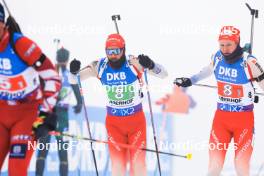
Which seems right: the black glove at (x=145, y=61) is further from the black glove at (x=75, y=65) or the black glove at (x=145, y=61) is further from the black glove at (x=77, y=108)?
the black glove at (x=77, y=108)

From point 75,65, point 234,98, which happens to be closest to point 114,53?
point 75,65

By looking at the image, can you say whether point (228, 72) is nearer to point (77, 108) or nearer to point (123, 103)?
point (123, 103)

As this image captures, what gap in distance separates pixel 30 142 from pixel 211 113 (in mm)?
2627

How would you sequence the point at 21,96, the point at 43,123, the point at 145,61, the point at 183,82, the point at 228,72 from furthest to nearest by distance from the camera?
1. the point at 183,82
2. the point at 228,72
3. the point at 145,61
4. the point at 21,96
5. the point at 43,123

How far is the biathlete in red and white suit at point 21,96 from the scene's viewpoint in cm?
377

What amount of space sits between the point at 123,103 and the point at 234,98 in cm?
85

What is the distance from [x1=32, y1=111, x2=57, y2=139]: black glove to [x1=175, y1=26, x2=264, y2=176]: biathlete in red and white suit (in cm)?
157

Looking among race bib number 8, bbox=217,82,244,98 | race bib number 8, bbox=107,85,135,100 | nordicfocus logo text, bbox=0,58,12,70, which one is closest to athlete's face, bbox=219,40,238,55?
race bib number 8, bbox=217,82,244,98

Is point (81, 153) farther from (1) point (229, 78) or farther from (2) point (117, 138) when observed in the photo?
(1) point (229, 78)

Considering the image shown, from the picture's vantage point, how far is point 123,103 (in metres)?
4.82

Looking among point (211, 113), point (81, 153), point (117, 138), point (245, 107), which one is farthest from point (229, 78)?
point (81, 153)

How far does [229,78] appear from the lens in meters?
4.82

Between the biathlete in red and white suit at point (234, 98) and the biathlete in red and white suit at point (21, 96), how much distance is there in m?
1.53

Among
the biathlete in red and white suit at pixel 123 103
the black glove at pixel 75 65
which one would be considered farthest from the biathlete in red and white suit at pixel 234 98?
the black glove at pixel 75 65
